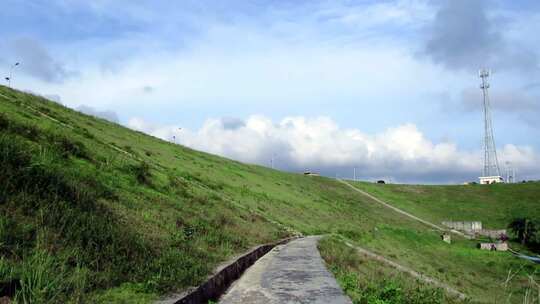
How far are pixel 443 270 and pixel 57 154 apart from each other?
2621cm

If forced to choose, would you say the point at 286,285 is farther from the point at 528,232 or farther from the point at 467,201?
the point at 467,201

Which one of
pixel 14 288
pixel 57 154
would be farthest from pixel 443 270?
pixel 14 288

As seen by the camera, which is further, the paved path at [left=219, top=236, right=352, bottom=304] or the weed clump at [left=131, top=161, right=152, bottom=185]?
the weed clump at [left=131, top=161, right=152, bottom=185]

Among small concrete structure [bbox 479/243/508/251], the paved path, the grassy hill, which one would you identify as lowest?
small concrete structure [bbox 479/243/508/251]

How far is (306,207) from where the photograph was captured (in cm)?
4300

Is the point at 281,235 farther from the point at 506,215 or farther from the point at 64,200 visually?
the point at 506,215

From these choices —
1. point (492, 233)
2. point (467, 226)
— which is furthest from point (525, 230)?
point (467, 226)

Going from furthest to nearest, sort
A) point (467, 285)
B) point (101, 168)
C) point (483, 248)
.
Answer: point (483, 248) < point (467, 285) < point (101, 168)

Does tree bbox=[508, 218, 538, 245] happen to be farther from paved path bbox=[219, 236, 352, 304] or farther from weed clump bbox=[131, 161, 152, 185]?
paved path bbox=[219, 236, 352, 304]

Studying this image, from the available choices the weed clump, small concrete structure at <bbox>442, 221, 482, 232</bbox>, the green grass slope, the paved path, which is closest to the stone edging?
the paved path

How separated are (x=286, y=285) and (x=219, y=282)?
4.18 ft

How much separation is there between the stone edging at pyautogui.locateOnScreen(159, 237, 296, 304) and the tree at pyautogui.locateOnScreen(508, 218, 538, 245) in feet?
170

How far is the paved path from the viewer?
7.37m

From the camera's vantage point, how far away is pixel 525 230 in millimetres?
55625
